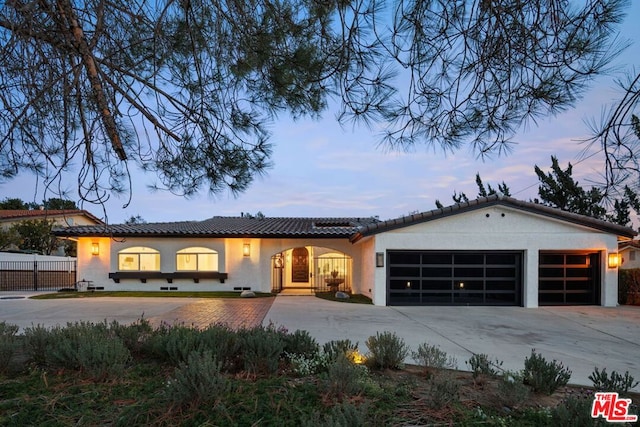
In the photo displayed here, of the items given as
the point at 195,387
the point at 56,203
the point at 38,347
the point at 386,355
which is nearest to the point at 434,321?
the point at 386,355

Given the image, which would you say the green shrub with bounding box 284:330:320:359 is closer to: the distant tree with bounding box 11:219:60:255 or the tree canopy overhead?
the tree canopy overhead

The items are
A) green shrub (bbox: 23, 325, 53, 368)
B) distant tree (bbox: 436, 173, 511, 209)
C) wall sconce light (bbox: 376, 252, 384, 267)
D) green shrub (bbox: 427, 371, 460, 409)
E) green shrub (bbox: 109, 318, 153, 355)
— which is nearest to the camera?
green shrub (bbox: 427, 371, 460, 409)

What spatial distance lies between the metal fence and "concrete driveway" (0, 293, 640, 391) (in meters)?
4.86

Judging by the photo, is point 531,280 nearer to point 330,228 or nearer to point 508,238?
point 508,238

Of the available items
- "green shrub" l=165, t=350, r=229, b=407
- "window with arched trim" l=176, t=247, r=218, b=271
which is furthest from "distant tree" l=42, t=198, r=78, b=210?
"window with arched trim" l=176, t=247, r=218, b=271

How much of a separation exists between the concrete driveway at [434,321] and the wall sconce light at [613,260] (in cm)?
141

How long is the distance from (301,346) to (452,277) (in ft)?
34.0

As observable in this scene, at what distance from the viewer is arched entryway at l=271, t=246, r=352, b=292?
18.9 m

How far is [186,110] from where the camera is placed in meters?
4.59

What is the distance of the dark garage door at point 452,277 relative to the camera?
46.0ft

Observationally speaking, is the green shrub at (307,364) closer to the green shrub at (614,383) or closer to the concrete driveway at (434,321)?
the concrete driveway at (434,321)

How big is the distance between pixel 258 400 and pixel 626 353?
694 cm

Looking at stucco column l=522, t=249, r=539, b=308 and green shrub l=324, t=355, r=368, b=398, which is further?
stucco column l=522, t=249, r=539, b=308

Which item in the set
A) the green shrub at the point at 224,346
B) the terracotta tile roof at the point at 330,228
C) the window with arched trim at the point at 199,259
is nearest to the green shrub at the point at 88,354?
the green shrub at the point at 224,346
